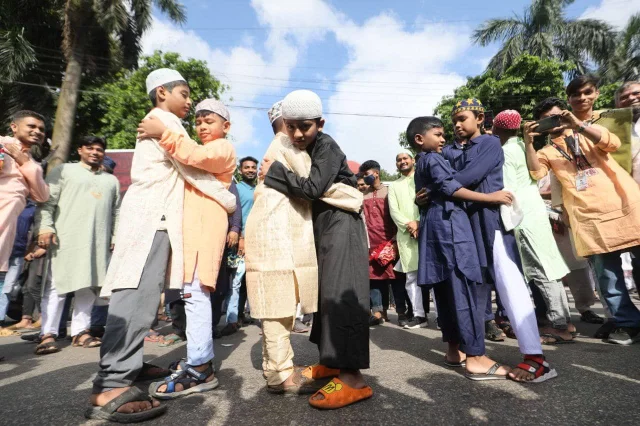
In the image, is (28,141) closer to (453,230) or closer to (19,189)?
(19,189)

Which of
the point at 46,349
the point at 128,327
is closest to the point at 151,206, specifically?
the point at 128,327

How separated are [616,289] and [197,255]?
332 cm

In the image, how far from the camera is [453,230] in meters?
2.68

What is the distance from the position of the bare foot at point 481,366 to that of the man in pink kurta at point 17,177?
356 centimetres

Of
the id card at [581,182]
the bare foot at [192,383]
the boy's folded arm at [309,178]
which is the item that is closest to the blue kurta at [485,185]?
the boy's folded arm at [309,178]

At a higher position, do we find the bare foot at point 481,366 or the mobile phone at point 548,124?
the mobile phone at point 548,124

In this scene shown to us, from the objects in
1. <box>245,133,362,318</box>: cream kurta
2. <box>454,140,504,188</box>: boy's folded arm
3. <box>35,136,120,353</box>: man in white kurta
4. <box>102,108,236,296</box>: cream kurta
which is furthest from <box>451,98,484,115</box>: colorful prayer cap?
<box>35,136,120,353</box>: man in white kurta

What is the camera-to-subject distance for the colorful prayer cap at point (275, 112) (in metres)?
2.89

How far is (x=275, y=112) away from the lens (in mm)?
2920

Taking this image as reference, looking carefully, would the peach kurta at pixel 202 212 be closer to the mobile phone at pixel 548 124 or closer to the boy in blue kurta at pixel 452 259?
the boy in blue kurta at pixel 452 259

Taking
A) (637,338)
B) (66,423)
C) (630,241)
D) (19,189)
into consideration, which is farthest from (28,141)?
(637,338)

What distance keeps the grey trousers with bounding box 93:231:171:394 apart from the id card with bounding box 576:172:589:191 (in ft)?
10.8

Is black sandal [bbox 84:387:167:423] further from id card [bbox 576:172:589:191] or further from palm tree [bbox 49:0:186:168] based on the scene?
palm tree [bbox 49:0:186:168]

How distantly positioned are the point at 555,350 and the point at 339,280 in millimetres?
2038
